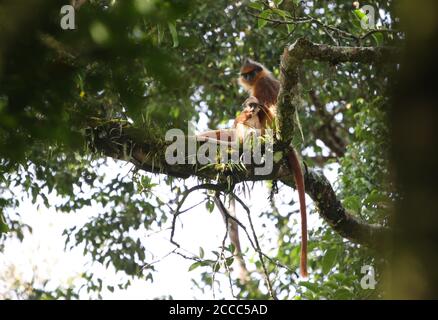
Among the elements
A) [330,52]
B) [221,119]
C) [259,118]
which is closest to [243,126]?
[259,118]

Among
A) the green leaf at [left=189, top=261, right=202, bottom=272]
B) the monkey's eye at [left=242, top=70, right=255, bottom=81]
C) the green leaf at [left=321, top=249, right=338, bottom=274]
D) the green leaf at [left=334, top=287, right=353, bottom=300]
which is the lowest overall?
the green leaf at [left=334, top=287, right=353, bottom=300]

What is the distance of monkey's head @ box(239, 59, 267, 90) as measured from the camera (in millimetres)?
5293

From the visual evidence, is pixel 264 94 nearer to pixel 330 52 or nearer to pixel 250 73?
pixel 250 73

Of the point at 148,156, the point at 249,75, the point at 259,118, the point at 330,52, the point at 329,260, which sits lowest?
the point at 329,260

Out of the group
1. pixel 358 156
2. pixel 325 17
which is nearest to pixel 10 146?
pixel 358 156

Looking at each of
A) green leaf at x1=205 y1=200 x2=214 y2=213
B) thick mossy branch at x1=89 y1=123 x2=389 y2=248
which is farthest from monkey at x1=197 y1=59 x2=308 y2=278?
green leaf at x1=205 y1=200 x2=214 y2=213

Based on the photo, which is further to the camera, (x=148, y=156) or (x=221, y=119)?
(x=221, y=119)

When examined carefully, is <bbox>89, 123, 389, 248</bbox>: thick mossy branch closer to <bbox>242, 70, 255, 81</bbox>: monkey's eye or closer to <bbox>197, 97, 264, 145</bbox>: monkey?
<bbox>197, 97, 264, 145</bbox>: monkey

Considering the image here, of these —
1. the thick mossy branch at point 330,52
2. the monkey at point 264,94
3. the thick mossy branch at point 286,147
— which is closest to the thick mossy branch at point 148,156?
the thick mossy branch at point 286,147

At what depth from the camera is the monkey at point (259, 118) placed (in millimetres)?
3754

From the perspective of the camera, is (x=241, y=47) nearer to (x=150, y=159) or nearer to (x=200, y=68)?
(x=200, y=68)

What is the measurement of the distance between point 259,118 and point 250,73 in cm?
77

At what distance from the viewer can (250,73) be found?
5355 millimetres

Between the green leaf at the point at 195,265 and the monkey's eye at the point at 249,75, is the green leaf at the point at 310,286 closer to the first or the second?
the green leaf at the point at 195,265
